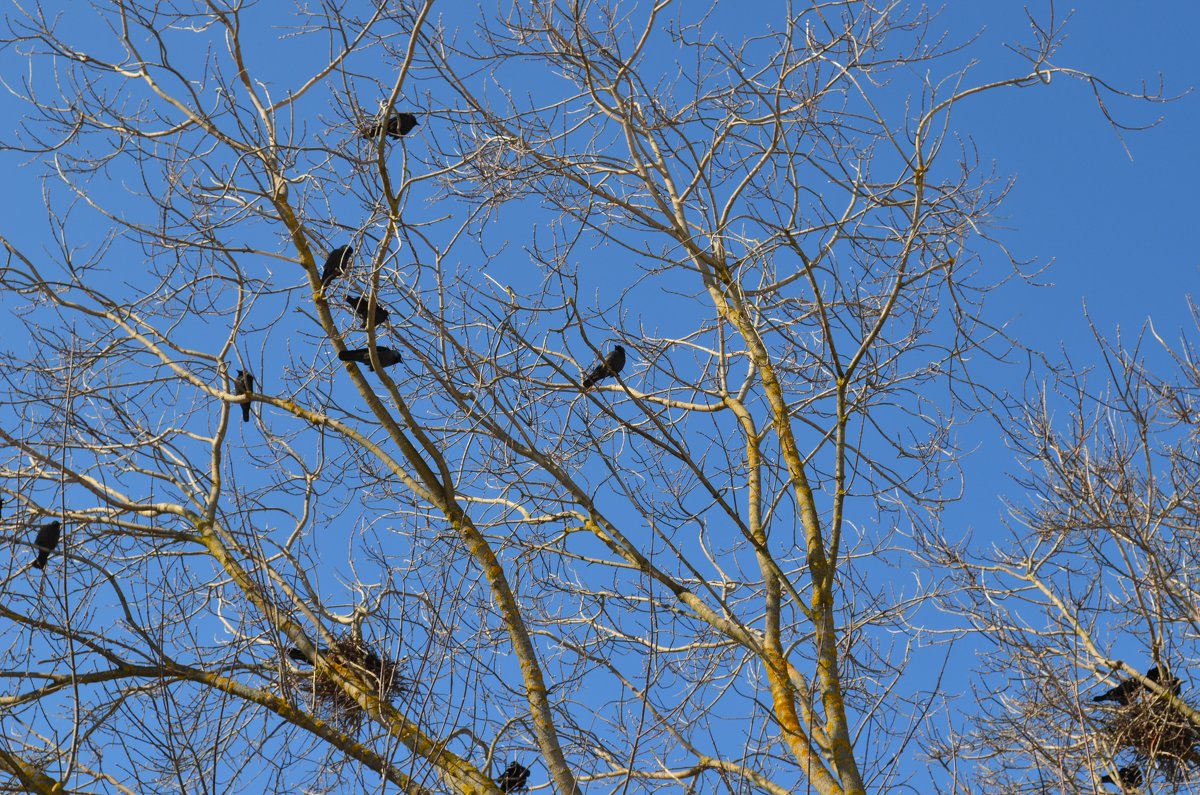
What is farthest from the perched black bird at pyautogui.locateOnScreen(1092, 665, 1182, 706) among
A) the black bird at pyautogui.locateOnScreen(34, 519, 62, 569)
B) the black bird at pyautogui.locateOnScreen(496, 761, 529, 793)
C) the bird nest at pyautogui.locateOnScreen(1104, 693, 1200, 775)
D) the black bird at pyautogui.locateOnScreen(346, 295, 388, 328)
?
the black bird at pyautogui.locateOnScreen(34, 519, 62, 569)

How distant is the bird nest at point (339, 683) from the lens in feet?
19.2

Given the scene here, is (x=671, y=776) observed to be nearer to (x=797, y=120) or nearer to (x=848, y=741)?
(x=848, y=741)

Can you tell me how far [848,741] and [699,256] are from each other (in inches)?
95.8

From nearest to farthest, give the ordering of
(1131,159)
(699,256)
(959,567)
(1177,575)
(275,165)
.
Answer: (1131,159) → (275,165) → (699,256) → (1177,575) → (959,567)

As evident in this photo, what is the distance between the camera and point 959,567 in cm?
735

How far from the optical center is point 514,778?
6.20m

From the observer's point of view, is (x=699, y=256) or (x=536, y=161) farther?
(x=699, y=256)

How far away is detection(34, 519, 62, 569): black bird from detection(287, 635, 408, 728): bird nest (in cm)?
134

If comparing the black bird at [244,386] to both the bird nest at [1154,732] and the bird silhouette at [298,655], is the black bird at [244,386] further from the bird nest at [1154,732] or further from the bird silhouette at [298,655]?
the bird nest at [1154,732]

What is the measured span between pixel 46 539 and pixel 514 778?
A: 264cm

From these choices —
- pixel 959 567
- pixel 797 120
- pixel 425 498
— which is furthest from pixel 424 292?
pixel 959 567

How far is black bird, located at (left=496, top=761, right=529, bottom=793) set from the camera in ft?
20.1

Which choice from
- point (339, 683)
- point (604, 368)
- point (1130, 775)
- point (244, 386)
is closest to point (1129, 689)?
point (1130, 775)

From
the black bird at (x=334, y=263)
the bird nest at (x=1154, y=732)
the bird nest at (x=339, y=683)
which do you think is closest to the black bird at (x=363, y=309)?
the black bird at (x=334, y=263)
